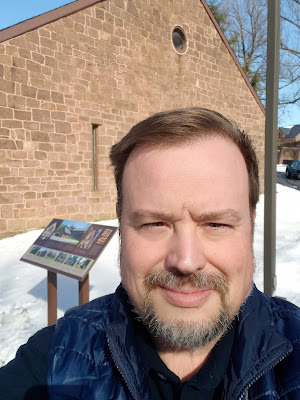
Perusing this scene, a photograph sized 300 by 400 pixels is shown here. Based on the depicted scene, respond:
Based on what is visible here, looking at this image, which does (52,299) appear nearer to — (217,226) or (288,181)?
(217,226)

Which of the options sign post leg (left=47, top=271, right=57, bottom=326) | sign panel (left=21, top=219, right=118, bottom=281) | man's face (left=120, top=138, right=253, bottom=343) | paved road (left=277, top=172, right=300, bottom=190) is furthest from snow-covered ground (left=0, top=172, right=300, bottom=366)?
paved road (left=277, top=172, right=300, bottom=190)

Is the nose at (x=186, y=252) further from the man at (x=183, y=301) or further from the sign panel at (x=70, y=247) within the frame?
the sign panel at (x=70, y=247)

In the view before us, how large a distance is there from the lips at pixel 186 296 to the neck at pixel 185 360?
0.64 feet

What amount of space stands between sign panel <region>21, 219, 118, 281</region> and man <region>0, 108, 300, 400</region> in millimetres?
1780

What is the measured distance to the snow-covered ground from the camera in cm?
352

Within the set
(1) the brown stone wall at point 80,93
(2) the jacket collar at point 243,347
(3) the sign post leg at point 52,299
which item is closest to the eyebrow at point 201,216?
(2) the jacket collar at point 243,347

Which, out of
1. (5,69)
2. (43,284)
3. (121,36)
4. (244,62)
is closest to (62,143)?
(5,69)

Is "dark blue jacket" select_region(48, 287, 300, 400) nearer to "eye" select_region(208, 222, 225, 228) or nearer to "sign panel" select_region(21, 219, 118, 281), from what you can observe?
"eye" select_region(208, 222, 225, 228)

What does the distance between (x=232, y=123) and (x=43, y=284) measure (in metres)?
4.14

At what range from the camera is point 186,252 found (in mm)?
1106

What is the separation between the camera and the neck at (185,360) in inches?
47.5

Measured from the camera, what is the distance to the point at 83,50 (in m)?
8.05

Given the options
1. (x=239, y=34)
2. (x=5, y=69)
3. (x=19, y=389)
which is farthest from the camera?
(x=239, y=34)

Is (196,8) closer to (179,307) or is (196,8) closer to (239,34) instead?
(179,307)
